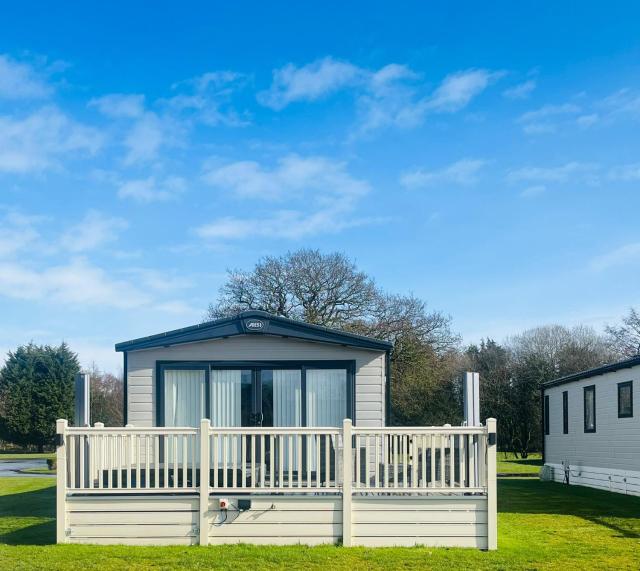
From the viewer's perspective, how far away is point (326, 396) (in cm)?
1069

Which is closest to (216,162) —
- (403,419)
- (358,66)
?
(358,66)

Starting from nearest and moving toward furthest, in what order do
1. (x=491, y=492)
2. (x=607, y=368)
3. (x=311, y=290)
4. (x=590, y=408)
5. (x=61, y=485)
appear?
Result: 1. (x=491, y=492)
2. (x=61, y=485)
3. (x=607, y=368)
4. (x=590, y=408)
5. (x=311, y=290)

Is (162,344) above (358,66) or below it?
below

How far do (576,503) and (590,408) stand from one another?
4.45 metres

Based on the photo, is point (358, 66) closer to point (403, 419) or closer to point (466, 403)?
point (466, 403)

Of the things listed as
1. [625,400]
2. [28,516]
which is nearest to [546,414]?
[625,400]

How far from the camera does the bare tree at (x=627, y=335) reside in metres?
33.1

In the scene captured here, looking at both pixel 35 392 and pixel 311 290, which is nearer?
pixel 311 290

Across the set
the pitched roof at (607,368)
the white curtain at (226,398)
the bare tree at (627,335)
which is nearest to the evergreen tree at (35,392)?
the pitched roof at (607,368)

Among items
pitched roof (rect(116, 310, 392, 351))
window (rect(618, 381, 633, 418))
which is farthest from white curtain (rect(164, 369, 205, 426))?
window (rect(618, 381, 633, 418))

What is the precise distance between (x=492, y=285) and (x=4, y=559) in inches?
896

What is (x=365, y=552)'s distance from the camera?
7820mm

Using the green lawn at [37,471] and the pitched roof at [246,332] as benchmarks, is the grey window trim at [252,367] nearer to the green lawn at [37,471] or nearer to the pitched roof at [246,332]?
the pitched roof at [246,332]

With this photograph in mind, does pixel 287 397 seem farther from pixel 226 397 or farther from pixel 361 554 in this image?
pixel 361 554
